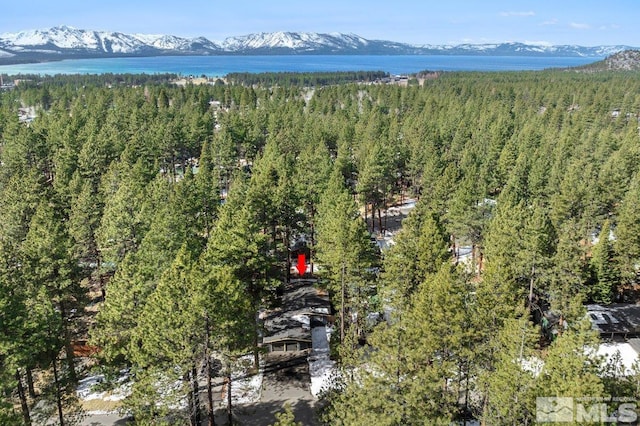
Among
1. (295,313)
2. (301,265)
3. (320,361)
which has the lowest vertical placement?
(320,361)

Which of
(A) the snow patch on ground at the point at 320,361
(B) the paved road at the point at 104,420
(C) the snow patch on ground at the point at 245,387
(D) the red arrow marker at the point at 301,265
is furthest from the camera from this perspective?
(D) the red arrow marker at the point at 301,265

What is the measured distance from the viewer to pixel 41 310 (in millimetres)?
20141

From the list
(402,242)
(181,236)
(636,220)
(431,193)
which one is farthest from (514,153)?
(181,236)

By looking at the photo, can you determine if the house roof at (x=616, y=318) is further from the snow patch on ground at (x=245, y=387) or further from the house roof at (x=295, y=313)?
the snow patch on ground at (x=245, y=387)

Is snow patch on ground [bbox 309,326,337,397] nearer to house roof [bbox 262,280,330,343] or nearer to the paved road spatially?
house roof [bbox 262,280,330,343]

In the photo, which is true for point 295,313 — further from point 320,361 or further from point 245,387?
point 245,387

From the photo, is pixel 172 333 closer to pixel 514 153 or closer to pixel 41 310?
pixel 41 310

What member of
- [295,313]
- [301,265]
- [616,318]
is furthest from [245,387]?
[616,318]

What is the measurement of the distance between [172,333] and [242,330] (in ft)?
10.5

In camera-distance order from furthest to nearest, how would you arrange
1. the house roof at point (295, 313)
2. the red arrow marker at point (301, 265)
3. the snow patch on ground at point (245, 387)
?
the red arrow marker at point (301, 265), the house roof at point (295, 313), the snow patch on ground at point (245, 387)

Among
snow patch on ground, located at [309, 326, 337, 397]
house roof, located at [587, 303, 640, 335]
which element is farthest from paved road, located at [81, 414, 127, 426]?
house roof, located at [587, 303, 640, 335]

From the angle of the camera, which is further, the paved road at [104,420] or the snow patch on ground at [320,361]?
the snow patch on ground at [320,361]

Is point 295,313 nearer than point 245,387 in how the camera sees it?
No

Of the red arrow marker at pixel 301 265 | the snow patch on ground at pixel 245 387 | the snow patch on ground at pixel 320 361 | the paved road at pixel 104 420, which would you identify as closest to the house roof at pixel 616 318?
the snow patch on ground at pixel 320 361
